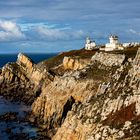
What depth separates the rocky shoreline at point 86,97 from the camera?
87750 millimetres

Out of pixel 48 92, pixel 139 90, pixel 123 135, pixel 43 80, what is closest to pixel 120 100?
pixel 139 90

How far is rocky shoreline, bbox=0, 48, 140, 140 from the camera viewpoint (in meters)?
87.8

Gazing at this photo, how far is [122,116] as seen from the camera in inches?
3452

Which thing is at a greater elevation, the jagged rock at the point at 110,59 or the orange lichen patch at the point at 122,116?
the jagged rock at the point at 110,59

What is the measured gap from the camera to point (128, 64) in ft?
346

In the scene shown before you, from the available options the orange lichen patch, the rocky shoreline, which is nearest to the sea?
the rocky shoreline

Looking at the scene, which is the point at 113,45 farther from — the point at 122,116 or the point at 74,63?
the point at 122,116

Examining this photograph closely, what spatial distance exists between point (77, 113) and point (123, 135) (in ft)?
66.9

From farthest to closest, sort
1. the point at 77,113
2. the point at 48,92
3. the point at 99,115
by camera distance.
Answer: the point at 48,92, the point at 77,113, the point at 99,115

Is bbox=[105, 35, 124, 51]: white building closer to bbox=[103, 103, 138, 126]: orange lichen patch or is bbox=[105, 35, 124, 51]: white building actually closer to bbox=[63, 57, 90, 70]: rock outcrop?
bbox=[63, 57, 90, 70]: rock outcrop

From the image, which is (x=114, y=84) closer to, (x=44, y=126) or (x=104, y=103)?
(x=104, y=103)

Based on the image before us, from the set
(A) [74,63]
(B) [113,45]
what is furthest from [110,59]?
(B) [113,45]

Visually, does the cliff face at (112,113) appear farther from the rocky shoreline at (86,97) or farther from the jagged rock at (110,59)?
the jagged rock at (110,59)

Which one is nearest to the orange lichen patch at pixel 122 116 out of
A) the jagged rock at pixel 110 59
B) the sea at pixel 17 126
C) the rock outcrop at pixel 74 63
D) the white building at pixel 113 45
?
the sea at pixel 17 126
